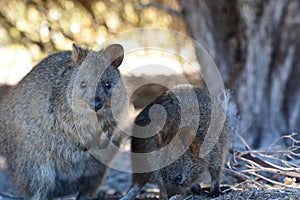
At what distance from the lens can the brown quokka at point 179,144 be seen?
17.0 feet

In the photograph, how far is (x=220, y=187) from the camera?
18.7 ft

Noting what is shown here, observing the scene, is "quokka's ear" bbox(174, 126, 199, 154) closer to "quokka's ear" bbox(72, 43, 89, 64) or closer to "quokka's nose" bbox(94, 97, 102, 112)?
"quokka's nose" bbox(94, 97, 102, 112)

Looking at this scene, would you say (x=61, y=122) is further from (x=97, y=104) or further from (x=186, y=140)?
(x=186, y=140)

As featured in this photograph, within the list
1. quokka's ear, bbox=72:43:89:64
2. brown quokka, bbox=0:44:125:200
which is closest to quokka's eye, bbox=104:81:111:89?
brown quokka, bbox=0:44:125:200

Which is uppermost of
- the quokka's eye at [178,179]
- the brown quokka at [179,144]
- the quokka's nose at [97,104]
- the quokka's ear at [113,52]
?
the quokka's ear at [113,52]

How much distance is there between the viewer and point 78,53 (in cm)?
520

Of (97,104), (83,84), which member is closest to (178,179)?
(97,104)

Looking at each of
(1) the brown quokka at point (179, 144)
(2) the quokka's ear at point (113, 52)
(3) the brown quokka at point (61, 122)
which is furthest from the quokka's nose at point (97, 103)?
(1) the brown quokka at point (179, 144)

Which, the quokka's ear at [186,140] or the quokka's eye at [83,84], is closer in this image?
the quokka's eye at [83,84]

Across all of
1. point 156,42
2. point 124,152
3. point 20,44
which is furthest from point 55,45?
point 124,152

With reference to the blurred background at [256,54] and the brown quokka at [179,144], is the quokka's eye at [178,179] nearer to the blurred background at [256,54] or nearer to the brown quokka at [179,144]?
the brown quokka at [179,144]

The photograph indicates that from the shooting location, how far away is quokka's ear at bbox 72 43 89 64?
5184 millimetres

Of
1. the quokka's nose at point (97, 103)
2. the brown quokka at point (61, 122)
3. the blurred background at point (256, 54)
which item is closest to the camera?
the quokka's nose at point (97, 103)

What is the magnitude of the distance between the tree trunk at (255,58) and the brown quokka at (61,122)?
86.6 inches
